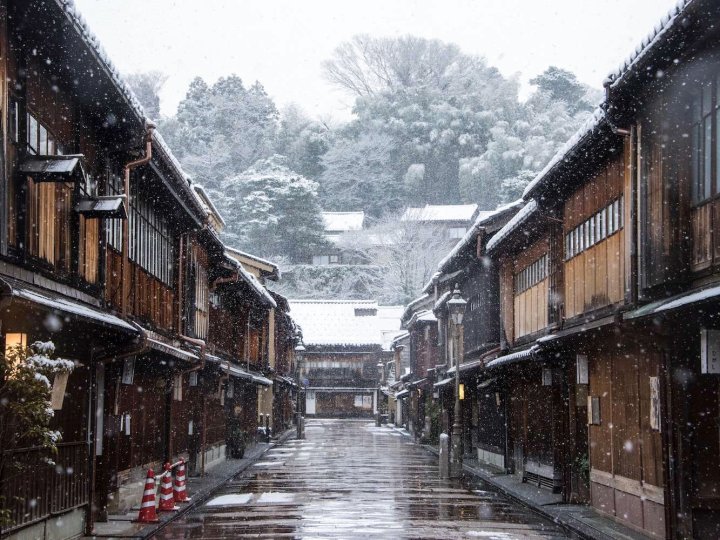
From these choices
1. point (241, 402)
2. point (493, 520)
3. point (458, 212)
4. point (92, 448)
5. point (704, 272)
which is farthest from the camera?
point (458, 212)

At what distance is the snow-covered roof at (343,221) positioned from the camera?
9012cm

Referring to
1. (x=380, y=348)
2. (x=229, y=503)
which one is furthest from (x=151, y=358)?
(x=380, y=348)

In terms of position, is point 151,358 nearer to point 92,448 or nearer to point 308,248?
point 92,448

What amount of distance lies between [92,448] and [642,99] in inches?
421

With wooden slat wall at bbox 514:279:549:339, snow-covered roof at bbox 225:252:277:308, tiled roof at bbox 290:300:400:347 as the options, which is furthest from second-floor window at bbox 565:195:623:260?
tiled roof at bbox 290:300:400:347

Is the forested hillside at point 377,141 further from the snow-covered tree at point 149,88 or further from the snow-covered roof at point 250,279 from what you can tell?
the snow-covered roof at point 250,279

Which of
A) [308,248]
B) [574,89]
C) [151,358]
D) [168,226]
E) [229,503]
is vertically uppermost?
[574,89]

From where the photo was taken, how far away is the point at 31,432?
9.73 m

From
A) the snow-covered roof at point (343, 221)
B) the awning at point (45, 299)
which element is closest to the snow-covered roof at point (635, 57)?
the awning at point (45, 299)

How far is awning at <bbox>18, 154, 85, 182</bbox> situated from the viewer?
11961 millimetres

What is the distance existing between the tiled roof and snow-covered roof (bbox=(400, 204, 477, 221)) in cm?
1205

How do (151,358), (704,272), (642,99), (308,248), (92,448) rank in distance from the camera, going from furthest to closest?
(308,248) < (151,358) < (92,448) < (642,99) < (704,272)

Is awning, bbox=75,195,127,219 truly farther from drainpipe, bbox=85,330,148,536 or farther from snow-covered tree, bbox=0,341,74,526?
snow-covered tree, bbox=0,341,74,526

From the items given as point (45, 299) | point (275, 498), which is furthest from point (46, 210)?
point (275, 498)
